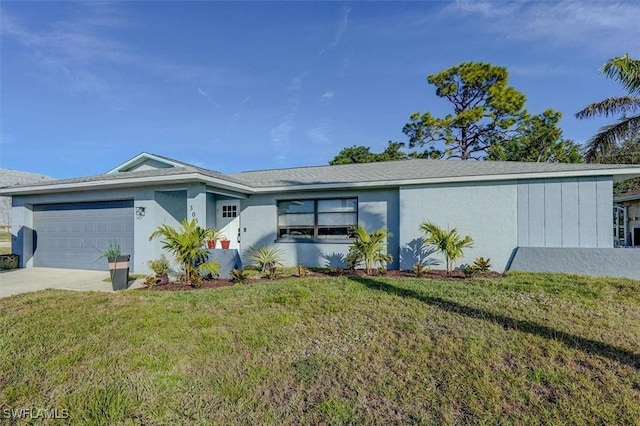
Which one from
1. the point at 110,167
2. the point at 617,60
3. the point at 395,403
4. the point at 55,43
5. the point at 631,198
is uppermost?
the point at 55,43

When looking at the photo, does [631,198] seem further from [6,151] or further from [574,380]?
[6,151]

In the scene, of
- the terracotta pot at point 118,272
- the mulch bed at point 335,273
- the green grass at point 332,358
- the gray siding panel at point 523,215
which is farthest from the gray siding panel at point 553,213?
the terracotta pot at point 118,272

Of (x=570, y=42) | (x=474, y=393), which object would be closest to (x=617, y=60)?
(x=570, y=42)

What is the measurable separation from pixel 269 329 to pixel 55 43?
1095 cm

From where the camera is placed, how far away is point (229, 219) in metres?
12.3

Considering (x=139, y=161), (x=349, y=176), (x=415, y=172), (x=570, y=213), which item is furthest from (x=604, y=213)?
(x=139, y=161)

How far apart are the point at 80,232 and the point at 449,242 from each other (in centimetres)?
1208

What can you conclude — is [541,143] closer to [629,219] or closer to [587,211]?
[629,219]

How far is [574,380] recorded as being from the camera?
10.6ft

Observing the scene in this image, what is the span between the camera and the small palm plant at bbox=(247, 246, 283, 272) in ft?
32.5

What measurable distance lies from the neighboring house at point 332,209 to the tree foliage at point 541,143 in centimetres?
1641

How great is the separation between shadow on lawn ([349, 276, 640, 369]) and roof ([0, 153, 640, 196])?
14.8ft

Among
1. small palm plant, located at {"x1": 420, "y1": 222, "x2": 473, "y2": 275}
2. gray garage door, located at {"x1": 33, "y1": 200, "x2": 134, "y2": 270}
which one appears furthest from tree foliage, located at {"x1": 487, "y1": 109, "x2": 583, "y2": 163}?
gray garage door, located at {"x1": 33, "y1": 200, "x2": 134, "y2": 270}

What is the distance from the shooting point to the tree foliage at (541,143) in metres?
23.8
